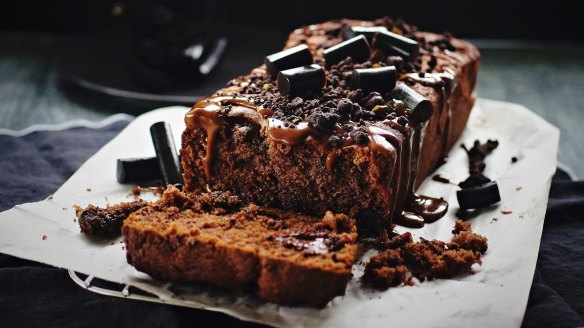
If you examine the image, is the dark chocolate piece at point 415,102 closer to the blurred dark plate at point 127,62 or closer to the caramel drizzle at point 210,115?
the caramel drizzle at point 210,115

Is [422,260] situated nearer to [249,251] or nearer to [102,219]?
[249,251]

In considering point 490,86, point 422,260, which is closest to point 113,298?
point 422,260

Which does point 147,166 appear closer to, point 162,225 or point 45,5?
point 162,225

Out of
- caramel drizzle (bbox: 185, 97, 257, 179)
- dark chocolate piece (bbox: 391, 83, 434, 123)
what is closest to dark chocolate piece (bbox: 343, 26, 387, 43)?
dark chocolate piece (bbox: 391, 83, 434, 123)

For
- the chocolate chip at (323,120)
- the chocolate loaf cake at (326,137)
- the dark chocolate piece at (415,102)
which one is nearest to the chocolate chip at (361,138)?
the chocolate loaf cake at (326,137)

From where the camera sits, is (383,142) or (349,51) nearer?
(383,142)

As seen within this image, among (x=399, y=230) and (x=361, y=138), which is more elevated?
(x=361, y=138)

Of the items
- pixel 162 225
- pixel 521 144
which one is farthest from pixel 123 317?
pixel 521 144

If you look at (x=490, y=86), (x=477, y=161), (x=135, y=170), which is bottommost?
(x=490, y=86)
